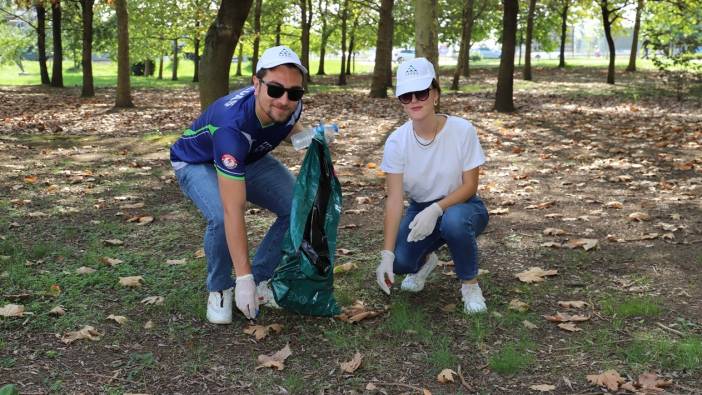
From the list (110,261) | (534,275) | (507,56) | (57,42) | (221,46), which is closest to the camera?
(534,275)

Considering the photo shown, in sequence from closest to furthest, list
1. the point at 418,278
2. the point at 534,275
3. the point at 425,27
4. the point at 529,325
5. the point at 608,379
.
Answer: the point at 608,379
the point at 529,325
the point at 418,278
the point at 534,275
the point at 425,27

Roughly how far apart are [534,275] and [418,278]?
29.3 inches

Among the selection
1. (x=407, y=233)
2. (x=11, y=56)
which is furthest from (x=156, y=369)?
(x=11, y=56)

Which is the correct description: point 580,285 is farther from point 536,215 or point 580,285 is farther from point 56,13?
point 56,13

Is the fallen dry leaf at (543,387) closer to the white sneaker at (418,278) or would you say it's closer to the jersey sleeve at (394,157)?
the white sneaker at (418,278)

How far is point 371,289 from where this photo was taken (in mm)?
3924

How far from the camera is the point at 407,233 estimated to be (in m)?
3.67

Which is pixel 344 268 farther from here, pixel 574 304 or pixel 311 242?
pixel 574 304

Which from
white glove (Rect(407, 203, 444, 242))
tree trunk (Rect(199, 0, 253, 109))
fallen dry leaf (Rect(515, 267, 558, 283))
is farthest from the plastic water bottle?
tree trunk (Rect(199, 0, 253, 109))

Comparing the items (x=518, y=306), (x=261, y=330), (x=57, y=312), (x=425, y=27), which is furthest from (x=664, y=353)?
(x=425, y=27)

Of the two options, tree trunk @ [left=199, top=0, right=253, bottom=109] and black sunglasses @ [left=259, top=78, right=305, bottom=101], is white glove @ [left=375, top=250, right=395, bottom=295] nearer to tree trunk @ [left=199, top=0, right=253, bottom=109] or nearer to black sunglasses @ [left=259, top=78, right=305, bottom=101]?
black sunglasses @ [left=259, top=78, right=305, bottom=101]

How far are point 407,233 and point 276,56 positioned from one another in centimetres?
124

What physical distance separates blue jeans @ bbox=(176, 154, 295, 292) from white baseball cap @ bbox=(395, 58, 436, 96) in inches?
32.5

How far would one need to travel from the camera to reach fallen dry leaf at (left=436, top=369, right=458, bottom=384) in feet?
9.37
